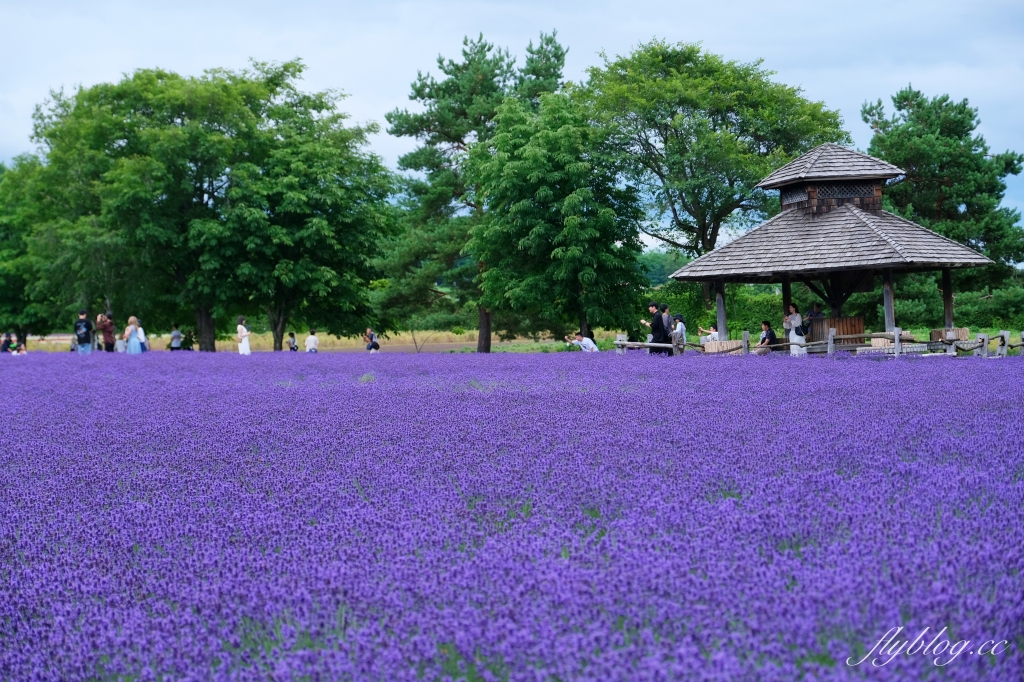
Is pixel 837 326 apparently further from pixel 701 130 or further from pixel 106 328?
pixel 106 328

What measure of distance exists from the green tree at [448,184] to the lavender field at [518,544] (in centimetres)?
2912

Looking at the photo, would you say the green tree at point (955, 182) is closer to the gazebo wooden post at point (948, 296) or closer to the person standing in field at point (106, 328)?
the gazebo wooden post at point (948, 296)

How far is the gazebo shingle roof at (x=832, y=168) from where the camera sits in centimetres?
2380

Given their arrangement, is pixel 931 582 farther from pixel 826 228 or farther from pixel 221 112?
pixel 221 112

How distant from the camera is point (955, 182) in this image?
3334 centimetres

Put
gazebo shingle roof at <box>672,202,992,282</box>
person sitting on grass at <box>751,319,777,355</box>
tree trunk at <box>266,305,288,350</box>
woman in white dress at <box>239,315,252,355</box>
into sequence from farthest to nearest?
tree trunk at <box>266,305,288,350</box> < woman in white dress at <box>239,315,252,355</box> < gazebo shingle roof at <box>672,202,992,282</box> < person sitting on grass at <box>751,319,777,355</box>

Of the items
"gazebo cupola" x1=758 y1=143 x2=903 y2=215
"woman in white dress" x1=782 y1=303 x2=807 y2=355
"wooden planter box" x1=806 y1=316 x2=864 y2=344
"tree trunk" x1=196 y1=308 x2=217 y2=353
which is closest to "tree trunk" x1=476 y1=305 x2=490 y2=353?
"tree trunk" x1=196 y1=308 x2=217 y2=353

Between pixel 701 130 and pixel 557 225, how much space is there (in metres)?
5.57

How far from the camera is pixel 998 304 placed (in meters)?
31.0

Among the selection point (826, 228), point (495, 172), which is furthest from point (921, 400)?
point (495, 172)

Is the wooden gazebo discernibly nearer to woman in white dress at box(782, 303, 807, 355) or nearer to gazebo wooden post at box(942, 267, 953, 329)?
gazebo wooden post at box(942, 267, 953, 329)

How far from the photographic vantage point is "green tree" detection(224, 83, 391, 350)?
34.6 metres

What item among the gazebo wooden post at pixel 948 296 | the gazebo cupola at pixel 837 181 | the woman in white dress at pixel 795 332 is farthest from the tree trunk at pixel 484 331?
the gazebo wooden post at pixel 948 296

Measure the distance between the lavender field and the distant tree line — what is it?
22614 mm
